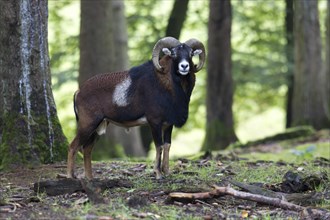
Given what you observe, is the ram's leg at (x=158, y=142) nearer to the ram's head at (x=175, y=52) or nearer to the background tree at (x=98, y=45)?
the ram's head at (x=175, y=52)

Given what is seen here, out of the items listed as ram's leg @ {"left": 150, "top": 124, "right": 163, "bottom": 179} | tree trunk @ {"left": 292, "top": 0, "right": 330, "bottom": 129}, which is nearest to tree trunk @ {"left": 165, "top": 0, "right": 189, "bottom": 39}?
tree trunk @ {"left": 292, "top": 0, "right": 330, "bottom": 129}

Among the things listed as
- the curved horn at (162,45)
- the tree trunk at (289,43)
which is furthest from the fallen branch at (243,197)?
the tree trunk at (289,43)

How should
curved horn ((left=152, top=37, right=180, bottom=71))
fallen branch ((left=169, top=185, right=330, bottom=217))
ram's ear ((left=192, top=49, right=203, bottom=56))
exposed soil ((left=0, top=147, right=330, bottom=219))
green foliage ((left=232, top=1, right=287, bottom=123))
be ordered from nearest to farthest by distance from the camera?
exposed soil ((left=0, top=147, right=330, bottom=219)) < fallen branch ((left=169, top=185, right=330, bottom=217)) < curved horn ((left=152, top=37, right=180, bottom=71)) < ram's ear ((left=192, top=49, right=203, bottom=56)) < green foliage ((left=232, top=1, right=287, bottom=123))

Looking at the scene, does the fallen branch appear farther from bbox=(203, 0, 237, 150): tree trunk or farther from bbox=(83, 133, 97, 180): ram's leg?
bbox=(203, 0, 237, 150): tree trunk

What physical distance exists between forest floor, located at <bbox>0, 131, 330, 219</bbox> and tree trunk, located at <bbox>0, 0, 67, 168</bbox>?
0.46 m

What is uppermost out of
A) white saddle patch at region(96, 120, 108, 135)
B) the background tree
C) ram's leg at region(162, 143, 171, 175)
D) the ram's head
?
the background tree

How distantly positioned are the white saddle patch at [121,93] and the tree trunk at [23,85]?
1.69m

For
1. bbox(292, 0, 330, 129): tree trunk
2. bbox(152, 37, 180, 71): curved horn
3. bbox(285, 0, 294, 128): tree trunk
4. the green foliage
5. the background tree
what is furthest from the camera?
the green foliage

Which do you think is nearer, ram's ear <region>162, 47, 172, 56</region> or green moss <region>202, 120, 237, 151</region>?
ram's ear <region>162, 47, 172, 56</region>

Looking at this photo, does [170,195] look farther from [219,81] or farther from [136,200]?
[219,81]

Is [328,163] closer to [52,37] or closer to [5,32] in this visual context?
Answer: [5,32]

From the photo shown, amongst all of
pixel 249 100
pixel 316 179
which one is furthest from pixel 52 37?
pixel 316 179

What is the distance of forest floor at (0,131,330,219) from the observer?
753 centimetres

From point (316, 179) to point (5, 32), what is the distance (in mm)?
5737
